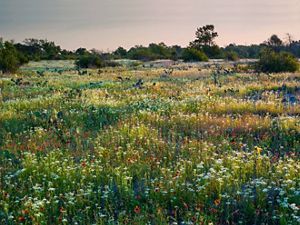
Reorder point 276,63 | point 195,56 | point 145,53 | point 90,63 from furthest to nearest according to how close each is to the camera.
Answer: point 145,53 → point 195,56 → point 90,63 → point 276,63

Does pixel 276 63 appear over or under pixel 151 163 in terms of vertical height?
over

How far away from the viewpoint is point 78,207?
6.28m

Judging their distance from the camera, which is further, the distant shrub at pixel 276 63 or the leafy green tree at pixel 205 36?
the leafy green tree at pixel 205 36

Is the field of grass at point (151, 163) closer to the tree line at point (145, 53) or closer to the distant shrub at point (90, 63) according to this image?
the tree line at point (145, 53)

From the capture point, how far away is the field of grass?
593cm

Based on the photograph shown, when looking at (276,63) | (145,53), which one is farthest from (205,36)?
(276,63)

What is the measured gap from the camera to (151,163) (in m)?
7.96

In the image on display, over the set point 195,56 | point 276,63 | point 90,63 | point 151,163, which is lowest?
point 151,163

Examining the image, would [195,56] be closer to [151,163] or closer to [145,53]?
[145,53]

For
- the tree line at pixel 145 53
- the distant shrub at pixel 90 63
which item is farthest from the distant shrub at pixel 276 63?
the distant shrub at pixel 90 63

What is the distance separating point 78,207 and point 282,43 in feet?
193

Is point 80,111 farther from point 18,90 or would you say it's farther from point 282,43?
point 282,43

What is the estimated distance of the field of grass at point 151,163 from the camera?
5934 mm

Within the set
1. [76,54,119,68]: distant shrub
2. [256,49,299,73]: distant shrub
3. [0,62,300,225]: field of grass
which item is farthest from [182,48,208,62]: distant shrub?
[0,62,300,225]: field of grass
